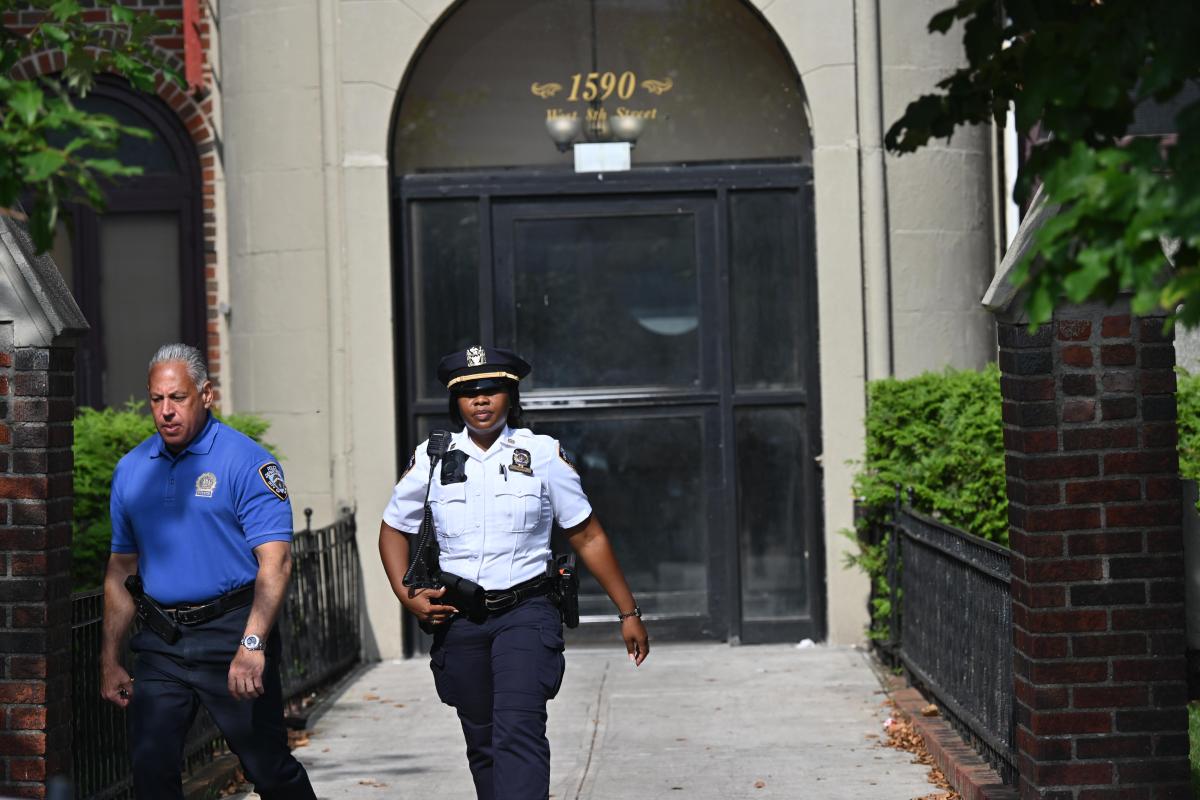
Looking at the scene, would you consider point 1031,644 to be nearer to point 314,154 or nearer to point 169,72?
point 169,72

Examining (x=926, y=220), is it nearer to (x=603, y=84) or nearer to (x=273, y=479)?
(x=603, y=84)

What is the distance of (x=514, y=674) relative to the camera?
6.08m

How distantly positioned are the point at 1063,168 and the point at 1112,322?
2.99m

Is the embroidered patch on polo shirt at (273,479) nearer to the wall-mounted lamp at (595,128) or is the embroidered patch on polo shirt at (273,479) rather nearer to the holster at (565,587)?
the holster at (565,587)

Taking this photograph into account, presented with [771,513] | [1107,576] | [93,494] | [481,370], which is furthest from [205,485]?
[771,513]

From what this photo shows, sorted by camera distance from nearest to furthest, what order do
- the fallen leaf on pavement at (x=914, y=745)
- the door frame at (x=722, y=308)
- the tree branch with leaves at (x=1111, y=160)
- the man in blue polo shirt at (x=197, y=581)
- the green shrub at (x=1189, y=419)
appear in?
the tree branch with leaves at (x=1111, y=160) → the man in blue polo shirt at (x=197, y=581) → the fallen leaf on pavement at (x=914, y=745) → the green shrub at (x=1189, y=419) → the door frame at (x=722, y=308)

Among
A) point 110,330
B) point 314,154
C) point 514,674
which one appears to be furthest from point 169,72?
point 110,330

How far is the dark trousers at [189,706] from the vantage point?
229 inches

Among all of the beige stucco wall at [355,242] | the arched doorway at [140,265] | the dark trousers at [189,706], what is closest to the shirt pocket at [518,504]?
the dark trousers at [189,706]

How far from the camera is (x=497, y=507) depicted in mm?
6223

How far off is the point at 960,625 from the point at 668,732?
180 cm

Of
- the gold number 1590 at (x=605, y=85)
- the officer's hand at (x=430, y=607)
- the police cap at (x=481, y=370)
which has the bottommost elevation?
the officer's hand at (x=430, y=607)

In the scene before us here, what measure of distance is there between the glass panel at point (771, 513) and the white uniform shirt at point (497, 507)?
537 cm

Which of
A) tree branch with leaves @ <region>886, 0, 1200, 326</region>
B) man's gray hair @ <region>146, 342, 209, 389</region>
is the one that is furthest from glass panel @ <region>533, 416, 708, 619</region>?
tree branch with leaves @ <region>886, 0, 1200, 326</region>
